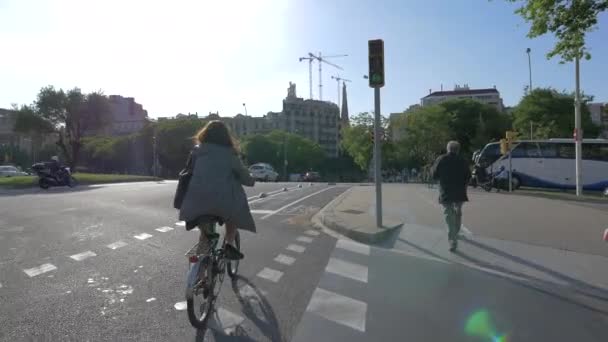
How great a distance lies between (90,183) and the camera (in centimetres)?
3066

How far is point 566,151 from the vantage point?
27734 mm

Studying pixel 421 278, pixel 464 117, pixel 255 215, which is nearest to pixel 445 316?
pixel 421 278

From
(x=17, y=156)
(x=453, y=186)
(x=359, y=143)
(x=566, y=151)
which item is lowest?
(x=453, y=186)

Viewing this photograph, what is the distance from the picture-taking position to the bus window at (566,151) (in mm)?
27578

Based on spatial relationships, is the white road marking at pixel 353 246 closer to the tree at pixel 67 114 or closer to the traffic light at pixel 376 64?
the traffic light at pixel 376 64

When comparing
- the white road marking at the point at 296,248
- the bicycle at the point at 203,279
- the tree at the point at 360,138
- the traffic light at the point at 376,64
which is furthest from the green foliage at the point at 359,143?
the bicycle at the point at 203,279

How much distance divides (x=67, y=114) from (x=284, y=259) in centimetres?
4571

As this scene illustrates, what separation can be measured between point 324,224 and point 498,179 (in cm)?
1736

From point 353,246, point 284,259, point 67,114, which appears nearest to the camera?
point 284,259

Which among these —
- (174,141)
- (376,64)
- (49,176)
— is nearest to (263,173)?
(49,176)

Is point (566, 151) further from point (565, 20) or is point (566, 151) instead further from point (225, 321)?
point (225, 321)

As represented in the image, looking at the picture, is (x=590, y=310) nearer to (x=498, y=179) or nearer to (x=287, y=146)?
(x=498, y=179)

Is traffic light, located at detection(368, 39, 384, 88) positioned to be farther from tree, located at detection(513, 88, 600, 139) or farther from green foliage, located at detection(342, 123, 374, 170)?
green foliage, located at detection(342, 123, 374, 170)

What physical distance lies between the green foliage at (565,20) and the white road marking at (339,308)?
9867 mm
